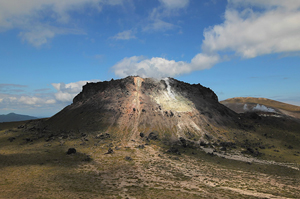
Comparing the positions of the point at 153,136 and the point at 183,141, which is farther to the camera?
the point at 153,136

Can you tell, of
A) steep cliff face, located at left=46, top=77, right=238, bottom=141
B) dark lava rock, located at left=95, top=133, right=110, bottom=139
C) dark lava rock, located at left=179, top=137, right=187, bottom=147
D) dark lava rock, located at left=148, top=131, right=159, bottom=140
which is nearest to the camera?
dark lava rock, located at left=179, top=137, right=187, bottom=147

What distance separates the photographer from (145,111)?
327 feet

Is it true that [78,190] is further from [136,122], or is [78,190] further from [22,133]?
[22,133]

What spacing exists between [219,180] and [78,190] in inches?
1410

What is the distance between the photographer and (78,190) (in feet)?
128

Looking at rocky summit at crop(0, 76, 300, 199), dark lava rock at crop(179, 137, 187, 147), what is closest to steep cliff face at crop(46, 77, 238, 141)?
rocky summit at crop(0, 76, 300, 199)

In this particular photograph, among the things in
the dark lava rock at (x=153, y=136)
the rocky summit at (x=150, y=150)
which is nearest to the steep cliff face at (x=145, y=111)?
the rocky summit at (x=150, y=150)

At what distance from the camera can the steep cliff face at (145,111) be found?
9169 cm

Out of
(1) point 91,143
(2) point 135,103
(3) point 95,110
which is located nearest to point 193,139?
(2) point 135,103

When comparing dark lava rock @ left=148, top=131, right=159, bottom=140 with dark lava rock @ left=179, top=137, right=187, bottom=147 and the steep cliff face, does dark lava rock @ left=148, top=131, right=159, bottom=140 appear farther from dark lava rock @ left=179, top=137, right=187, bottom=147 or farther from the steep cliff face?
dark lava rock @ left=179, top=137, right=187, bottom=147

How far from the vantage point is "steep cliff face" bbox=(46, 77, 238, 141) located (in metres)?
91.7

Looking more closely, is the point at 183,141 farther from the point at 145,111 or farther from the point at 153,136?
the point at 145,111

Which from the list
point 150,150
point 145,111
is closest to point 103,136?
point 150,150

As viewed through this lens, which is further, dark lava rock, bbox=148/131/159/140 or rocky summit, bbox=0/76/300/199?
dark lava rock, bbox=148/131/159/140
